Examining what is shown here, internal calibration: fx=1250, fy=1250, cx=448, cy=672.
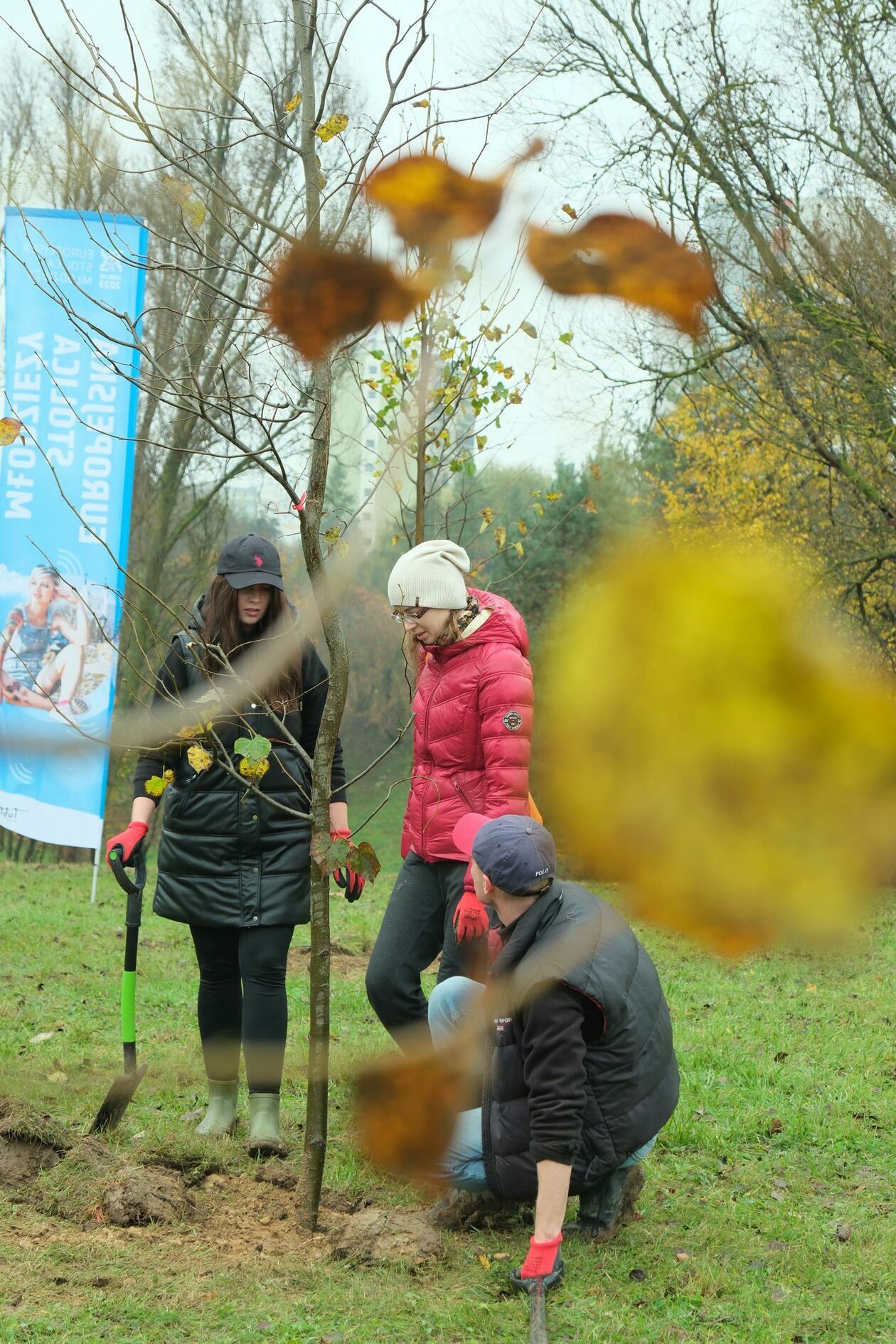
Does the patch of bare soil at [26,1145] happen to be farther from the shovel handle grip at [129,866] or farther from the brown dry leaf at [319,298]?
the brown dry leaf at [319,298]

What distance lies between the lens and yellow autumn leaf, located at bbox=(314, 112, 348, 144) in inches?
107

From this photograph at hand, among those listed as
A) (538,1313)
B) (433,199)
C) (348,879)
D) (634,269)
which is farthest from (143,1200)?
(433,199)

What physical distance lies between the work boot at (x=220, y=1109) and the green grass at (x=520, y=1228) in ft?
0.20

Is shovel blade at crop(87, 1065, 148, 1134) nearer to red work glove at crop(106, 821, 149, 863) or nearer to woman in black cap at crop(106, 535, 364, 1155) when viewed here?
woman in black cap at crop(106, 535, 364, 1155)

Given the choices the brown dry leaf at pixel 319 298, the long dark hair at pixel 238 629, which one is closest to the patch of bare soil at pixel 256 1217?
the long dark hair at pixel 238 629

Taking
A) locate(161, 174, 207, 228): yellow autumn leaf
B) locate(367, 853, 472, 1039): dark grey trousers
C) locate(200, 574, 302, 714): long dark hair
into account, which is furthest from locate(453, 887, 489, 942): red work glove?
locate(161, 174, 207, 228): yellow autumn leaf

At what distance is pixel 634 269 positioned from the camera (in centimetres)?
270

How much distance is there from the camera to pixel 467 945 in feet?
10.9

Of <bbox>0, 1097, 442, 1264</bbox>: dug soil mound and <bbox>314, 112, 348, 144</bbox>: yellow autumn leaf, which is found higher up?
<bbox>314, 112, 348, 144</bbox>: yellow autumn leaf

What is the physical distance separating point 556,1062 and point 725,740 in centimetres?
148

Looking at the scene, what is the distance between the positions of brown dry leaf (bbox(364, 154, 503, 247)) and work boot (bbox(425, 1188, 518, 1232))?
2.59m

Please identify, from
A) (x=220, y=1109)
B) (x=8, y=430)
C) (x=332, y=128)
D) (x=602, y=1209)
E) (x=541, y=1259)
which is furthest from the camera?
(x=220, y=1109)

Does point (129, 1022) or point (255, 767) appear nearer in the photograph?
point (255, 767)

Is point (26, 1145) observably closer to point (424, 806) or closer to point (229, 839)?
point (229, 839)
